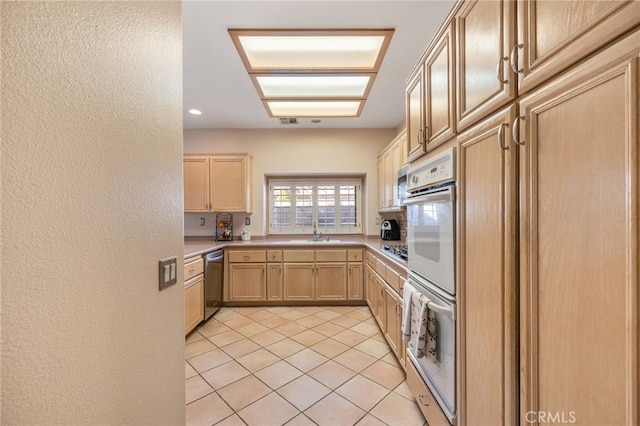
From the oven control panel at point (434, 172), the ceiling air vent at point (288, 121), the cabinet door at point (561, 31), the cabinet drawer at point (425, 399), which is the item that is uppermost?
the ceiling air vent at point (288, 121)

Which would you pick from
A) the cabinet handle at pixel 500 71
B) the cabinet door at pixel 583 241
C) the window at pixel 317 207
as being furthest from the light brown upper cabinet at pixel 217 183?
the cabinet door at pixel 583 241

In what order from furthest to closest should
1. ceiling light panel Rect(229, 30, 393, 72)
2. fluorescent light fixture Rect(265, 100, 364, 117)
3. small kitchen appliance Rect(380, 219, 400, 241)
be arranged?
small kitchen appliance Rect(380, 219, 400, 241)
fluorescent light fixture Rect(265, 100, 364, 117)
ceiling light panel Rect(229, 30, 393, 72)

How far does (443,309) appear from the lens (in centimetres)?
121

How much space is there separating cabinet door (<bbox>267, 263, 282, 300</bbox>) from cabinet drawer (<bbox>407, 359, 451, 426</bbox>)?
214cm

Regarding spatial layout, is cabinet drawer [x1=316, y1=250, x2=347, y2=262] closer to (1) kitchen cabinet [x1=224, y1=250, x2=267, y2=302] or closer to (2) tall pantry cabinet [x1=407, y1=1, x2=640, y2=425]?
(1) kitchen cabinet [x1=224, y1=250, x2=267, y2=302]

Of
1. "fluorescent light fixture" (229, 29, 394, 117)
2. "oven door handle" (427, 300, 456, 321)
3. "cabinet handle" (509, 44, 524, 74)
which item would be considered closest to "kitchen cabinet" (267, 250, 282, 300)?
"fluorescent light fixture" (229, 29, 394, 117)

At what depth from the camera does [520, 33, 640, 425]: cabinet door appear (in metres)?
0.53

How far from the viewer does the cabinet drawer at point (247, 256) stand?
3510 mm

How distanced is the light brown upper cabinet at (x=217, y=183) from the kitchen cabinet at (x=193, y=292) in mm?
1127

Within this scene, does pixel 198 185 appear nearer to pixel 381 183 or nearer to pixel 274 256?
pixel 274 256

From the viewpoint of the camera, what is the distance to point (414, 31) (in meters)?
1.92

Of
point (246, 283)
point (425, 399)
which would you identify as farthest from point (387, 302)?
point (246, 283)

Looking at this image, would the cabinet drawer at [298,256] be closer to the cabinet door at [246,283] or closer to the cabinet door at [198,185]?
the cabinet door at [246,283]

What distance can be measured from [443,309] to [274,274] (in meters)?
2.65
